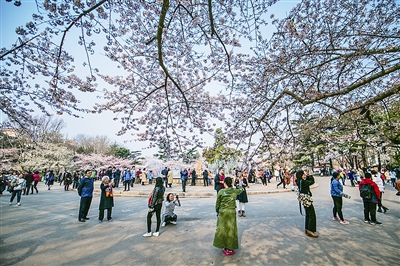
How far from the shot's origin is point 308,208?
16.0 ft

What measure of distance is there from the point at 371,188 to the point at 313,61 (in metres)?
4.62

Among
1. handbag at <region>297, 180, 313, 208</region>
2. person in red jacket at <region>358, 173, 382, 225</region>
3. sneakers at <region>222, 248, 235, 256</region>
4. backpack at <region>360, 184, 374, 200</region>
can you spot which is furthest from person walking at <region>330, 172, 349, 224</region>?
sneakers at <region>222, 248, 235, 256</region>

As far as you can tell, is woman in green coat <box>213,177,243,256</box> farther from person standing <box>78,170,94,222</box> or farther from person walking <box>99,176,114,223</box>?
person standing <box>78,170,94,222</box>

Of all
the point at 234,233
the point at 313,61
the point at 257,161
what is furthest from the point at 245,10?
the point at 234,233

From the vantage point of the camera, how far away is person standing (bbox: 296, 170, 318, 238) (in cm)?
474

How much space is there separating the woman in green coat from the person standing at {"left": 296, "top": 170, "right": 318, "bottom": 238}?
2.16 meters

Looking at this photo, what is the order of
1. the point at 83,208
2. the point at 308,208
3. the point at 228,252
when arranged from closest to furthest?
the point at 228,252
the point at 308,208
the point at 83,208

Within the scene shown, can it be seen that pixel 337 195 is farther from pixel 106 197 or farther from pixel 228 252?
pixel 106 197

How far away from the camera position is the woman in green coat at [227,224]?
3822 millimetres

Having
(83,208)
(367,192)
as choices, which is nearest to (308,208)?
(367,192)

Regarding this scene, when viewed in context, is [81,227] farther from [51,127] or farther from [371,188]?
[51,127]

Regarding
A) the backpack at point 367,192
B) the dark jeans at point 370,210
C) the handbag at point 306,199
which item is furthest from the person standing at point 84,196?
the dark jeans at point 370,210

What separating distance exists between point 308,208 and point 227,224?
100 inches

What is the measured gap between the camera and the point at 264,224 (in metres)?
5.76
